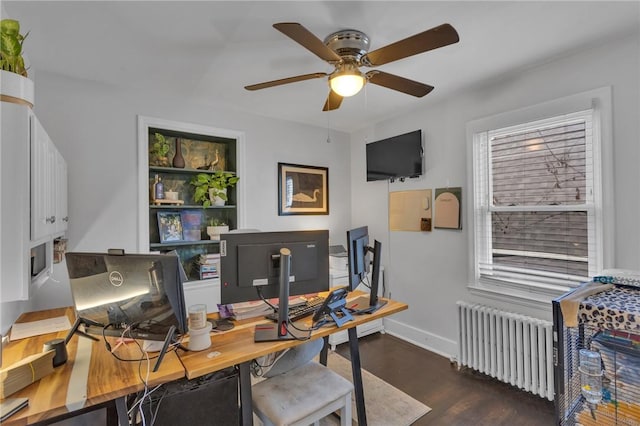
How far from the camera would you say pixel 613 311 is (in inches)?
48.7

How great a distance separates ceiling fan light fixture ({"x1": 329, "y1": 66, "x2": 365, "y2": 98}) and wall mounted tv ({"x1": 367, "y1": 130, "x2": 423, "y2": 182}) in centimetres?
157

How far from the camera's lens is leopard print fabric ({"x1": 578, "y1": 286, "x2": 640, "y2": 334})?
3.92 ft

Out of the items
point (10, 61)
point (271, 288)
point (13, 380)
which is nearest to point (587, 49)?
point (271, 288)

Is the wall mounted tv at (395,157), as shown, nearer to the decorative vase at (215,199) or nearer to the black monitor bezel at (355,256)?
the black monitor bezel at (355,256)

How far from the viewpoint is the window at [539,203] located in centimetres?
212

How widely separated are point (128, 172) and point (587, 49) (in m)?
3.73

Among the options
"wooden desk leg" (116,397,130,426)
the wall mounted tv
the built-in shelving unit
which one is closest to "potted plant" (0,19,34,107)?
"wooden desk leg" (116,397,130,426)

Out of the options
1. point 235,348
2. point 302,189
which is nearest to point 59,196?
point 235,348

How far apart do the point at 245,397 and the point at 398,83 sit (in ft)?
6.56

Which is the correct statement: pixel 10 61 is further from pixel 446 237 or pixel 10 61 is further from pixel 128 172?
pixel 446 237

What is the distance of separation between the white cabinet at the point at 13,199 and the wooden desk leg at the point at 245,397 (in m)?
0.96

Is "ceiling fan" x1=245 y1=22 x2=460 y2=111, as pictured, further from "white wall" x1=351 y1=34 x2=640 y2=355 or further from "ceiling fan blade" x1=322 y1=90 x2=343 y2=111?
"white wall" x1=351 y1=34 x2=640 y2=355

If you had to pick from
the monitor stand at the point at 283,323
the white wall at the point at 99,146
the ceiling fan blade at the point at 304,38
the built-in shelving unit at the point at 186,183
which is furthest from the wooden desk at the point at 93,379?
the ceiling fan blade at the point at 304,38

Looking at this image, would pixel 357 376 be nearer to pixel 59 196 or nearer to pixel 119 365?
pixel 119 365
